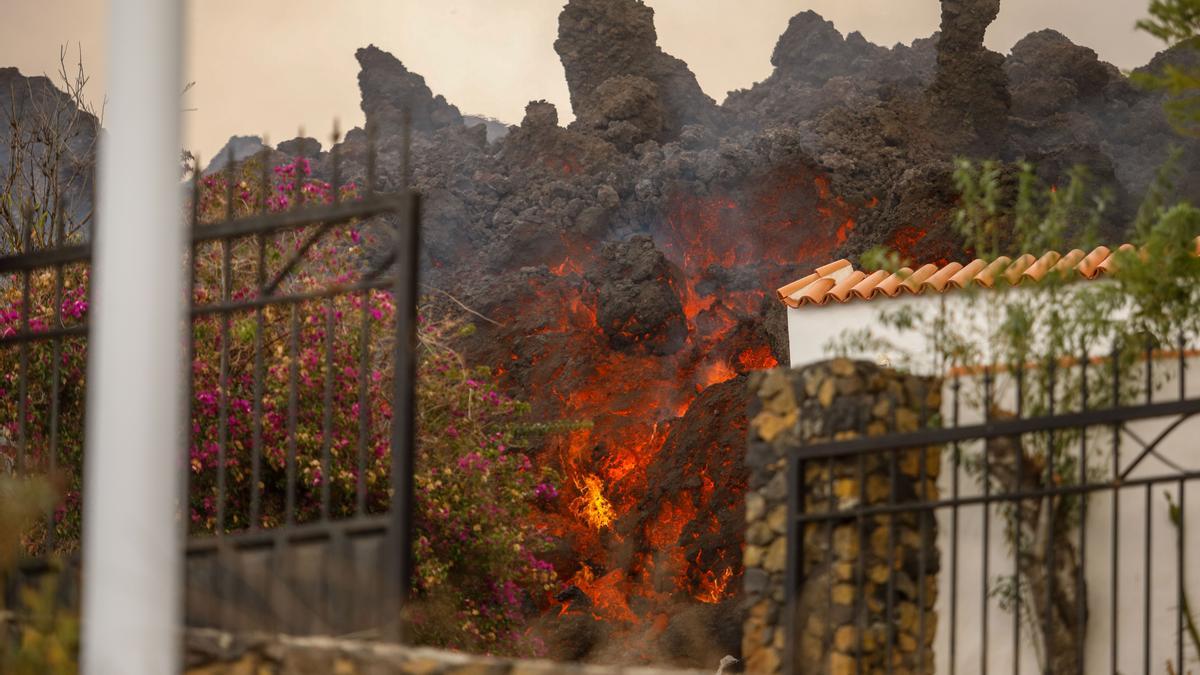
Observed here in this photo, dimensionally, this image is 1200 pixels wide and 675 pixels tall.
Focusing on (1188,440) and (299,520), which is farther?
(299,520)

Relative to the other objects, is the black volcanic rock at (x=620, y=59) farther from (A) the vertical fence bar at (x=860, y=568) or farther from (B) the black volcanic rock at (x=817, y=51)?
(A) the vertical fence bar at (x=860, y=568)

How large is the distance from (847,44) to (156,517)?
31240mm

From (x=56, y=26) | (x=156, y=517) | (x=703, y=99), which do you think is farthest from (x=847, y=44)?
(x=156, y=517)

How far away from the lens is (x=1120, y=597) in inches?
221

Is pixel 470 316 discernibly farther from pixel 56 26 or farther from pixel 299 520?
pixel 299 520

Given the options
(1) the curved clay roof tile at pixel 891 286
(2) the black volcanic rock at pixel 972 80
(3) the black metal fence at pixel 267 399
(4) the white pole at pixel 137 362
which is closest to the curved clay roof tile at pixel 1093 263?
(1) the curved clay roof tile at pixel 891 286

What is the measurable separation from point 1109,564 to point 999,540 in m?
0.46

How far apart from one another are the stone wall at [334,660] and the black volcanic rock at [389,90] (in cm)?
2711

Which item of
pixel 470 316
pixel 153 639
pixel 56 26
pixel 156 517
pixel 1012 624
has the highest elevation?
pixel 56 26

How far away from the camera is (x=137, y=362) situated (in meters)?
3.24

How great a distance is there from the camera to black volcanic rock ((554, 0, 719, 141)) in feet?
100.0

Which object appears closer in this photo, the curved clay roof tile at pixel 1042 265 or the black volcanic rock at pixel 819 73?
the curved clay roof tile at pixel 1042 265

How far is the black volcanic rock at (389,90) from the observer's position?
31328mm

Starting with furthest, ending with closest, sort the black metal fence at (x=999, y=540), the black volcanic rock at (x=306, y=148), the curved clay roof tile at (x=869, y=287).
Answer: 1. the black volcanic rock at (x=306, y=148)
2. the curved clay roof tile at (x=869, y=287)
3. the black metal fence at (x=999, y=540)
